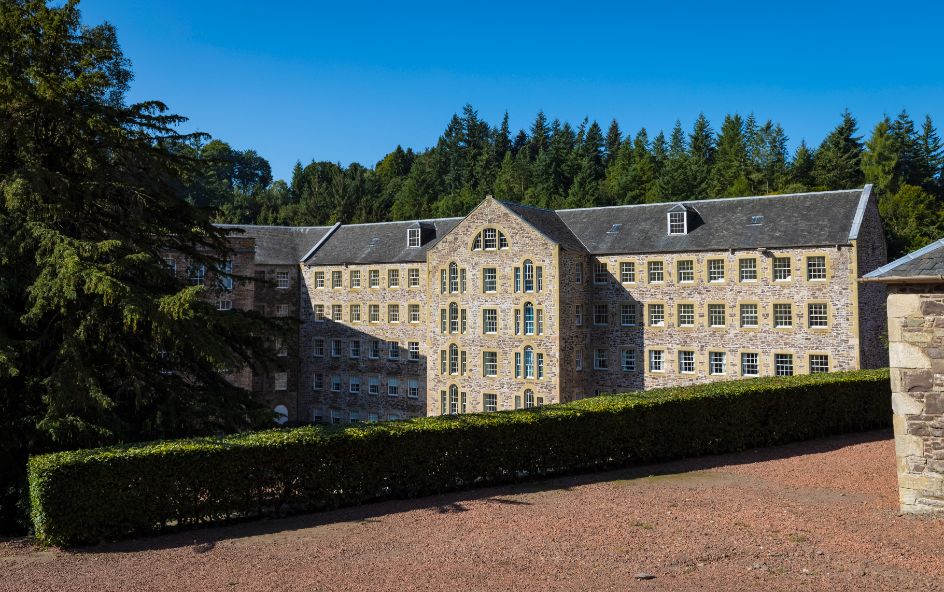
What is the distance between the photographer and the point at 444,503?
16.0 metres

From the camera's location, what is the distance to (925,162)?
7038cm

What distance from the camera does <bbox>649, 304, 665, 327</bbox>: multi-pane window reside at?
41.0 metres

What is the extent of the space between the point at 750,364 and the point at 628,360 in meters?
6.46

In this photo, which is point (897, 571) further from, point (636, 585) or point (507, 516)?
point (507, 516)

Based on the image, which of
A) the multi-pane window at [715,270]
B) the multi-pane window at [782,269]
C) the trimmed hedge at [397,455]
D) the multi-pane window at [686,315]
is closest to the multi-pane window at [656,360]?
the multi-pane window at [686,315]

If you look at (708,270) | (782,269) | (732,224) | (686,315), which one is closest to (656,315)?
(686,315)

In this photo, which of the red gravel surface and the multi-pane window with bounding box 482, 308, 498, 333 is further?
the multi-pane window with bounding box 482, 308, 498, 333

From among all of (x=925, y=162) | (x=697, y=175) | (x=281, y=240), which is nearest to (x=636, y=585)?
(x=281, y=240)

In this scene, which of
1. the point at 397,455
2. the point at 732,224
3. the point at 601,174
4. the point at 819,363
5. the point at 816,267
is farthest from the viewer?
the point at 601,174

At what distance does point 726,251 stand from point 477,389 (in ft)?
50.4

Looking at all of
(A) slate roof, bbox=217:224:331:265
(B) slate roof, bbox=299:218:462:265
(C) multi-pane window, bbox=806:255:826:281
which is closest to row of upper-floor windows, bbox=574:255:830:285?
(C) multi-pane window, bbox=806:255:826:281

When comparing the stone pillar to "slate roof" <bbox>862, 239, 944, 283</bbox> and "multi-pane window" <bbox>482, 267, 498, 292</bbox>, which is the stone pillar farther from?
"multi-pane window" <bbox>482, 267, 498, 292</bbox>

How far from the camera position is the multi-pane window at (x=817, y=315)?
120ft

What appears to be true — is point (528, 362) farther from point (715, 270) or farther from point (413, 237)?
point (413, 237)
